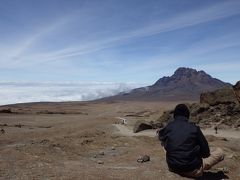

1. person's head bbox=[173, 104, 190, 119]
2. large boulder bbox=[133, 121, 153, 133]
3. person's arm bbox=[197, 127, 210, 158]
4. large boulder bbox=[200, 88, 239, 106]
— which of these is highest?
large boulder bbox=[200, 88, 239, 106]

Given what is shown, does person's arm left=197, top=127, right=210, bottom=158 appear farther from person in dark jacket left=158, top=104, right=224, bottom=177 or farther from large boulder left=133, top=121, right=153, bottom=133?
large boulder left=133, top=121, right=153, bottom=133

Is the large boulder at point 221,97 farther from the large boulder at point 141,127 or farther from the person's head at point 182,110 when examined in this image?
the person's head at point 182,110

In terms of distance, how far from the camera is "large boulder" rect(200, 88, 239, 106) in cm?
2895

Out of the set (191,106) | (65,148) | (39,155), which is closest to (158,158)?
(39,155)

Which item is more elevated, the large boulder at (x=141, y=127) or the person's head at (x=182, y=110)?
the person's head at (x=182, y=110)

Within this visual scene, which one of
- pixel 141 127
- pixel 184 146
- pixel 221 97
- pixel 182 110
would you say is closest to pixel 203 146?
pixel 184 146

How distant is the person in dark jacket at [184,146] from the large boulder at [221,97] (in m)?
18.4

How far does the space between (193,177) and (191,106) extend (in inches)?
811

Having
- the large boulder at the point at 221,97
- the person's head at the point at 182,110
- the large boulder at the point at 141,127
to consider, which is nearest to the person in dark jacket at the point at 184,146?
the person's head at the point at 182,110

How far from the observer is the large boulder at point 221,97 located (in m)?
29.0

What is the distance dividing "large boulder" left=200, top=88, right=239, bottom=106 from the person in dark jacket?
18.4 metres

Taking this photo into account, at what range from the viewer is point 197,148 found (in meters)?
10.3

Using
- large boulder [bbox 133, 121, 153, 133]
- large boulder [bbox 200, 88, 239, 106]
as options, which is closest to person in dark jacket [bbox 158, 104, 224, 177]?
large boulder [bbox 133, 121, 153, 133]

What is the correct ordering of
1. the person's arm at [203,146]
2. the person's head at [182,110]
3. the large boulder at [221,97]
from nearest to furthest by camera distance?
the person's arm at [203,146] → the person's head at [182,110] → the large boulder at [221,97]
